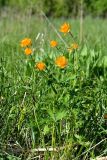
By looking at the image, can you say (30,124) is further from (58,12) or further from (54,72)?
(58,12)

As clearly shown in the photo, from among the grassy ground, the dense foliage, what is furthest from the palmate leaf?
the dense foliage

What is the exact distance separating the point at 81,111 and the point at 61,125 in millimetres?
125

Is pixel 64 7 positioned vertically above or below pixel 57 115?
below

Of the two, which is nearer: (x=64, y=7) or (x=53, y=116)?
(x=53, y=116)

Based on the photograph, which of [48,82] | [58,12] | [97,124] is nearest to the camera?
[48,82]

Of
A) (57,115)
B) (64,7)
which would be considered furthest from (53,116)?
(64,7)

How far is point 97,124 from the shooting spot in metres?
2.41

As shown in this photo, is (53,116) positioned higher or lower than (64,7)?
higher

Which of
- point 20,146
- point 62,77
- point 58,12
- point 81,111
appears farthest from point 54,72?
point 58,12

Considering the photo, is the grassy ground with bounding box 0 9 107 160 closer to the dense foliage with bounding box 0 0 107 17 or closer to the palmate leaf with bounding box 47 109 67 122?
the palmate leaf with bounding box 47 109 67 122

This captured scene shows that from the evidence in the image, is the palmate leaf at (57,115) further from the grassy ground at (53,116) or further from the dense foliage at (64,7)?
the dense foliage at (64,7)

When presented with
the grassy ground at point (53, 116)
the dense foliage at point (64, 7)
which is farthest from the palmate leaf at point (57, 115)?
the dense foliage at point (64, 7)

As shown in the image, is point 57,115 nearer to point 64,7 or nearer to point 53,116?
point 53,116

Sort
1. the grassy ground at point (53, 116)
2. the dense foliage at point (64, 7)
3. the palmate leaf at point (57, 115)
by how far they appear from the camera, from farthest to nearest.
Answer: the dense foliage at point (64, 7)
the grassy ground at point (53, 116)
the palmate leaf at point (57, 115)
